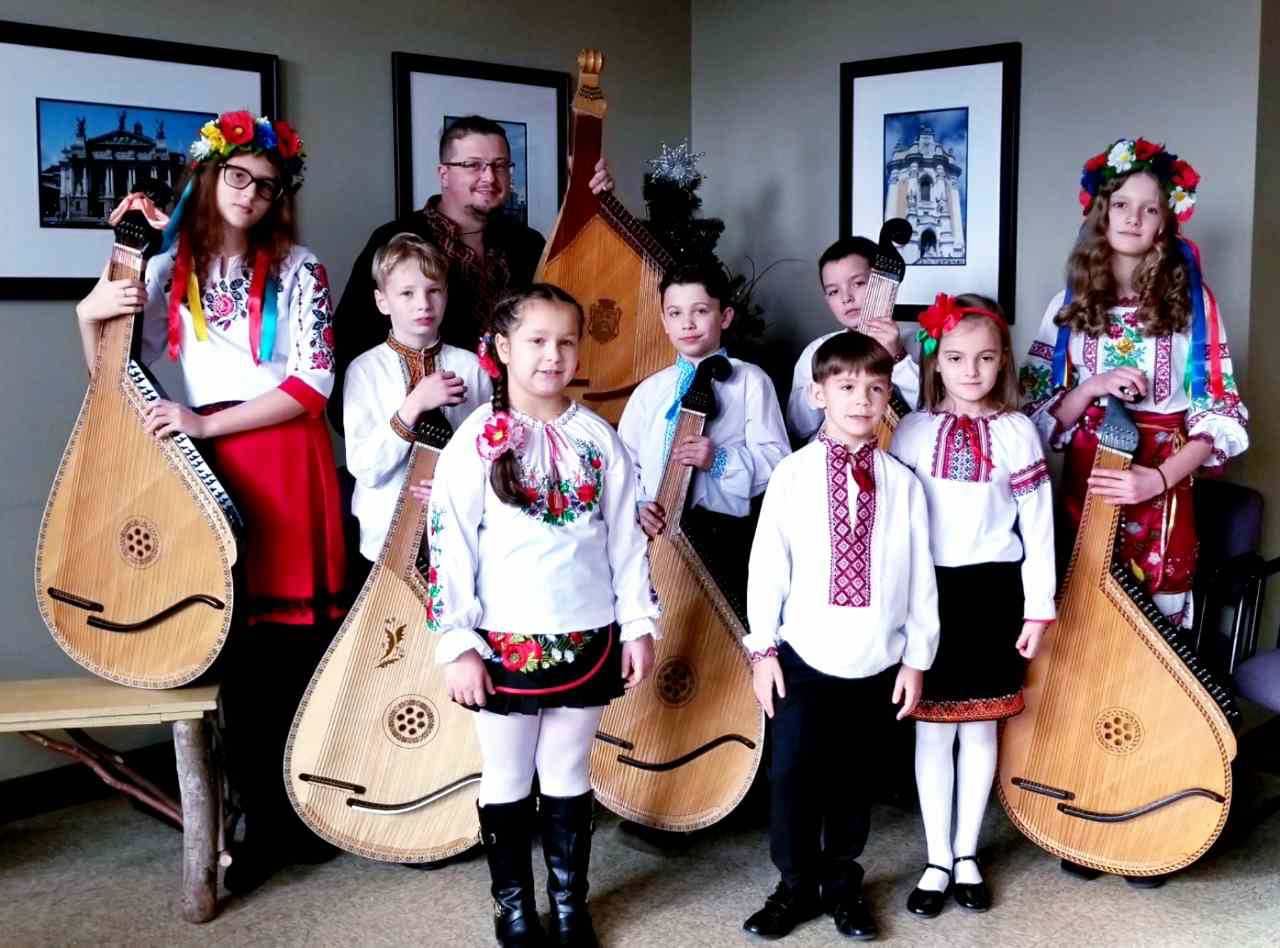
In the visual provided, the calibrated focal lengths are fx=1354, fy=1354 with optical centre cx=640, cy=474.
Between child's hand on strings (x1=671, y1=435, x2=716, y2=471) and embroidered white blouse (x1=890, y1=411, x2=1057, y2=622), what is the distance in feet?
1.23

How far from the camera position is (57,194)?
9.30 feet

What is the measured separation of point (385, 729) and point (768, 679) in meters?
0.72

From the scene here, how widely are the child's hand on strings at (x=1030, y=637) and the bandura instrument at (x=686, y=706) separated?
1.61 ft

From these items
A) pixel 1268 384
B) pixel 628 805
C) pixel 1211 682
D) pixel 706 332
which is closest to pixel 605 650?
pixel 628 805

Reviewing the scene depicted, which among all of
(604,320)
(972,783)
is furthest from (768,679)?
(604,320)

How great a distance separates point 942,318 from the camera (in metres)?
2.41

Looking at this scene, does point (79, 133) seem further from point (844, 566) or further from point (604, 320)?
point (844, 566)

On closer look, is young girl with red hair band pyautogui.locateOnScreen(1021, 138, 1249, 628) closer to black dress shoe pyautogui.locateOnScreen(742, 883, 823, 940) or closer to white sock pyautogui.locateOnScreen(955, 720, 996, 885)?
white sock pyautogui.locateOnScreen(955, 720, 996, 885)

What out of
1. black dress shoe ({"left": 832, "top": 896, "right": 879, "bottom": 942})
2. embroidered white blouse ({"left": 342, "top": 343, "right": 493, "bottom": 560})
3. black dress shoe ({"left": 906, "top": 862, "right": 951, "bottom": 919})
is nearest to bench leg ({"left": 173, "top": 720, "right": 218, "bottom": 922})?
embroidered white blouse ({"left": 342, "top": 343, "right": 493, "bottom": 560})

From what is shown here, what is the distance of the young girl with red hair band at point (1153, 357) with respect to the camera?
2.60 m

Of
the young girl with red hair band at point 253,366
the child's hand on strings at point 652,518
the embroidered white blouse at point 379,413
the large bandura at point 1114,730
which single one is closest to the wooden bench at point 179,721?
the young girl with red hair band at point 253,366

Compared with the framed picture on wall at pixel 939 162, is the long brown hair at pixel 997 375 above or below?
below

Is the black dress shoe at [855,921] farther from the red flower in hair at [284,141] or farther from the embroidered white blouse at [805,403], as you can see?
the red flower in hair at [284,141]

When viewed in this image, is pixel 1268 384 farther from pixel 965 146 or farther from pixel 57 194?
pixel 57 194
